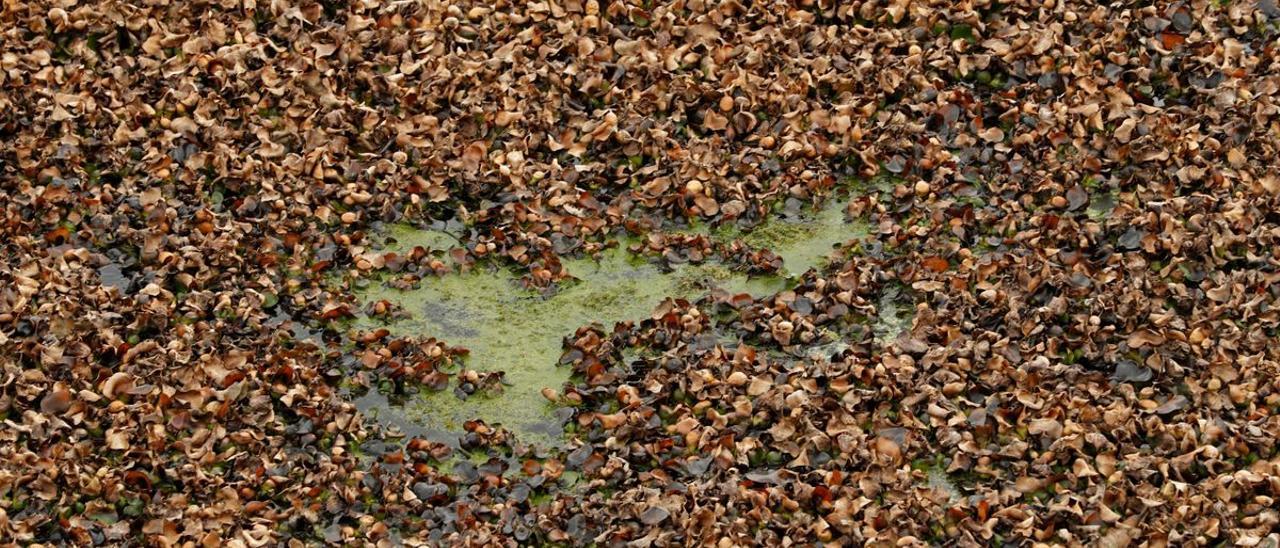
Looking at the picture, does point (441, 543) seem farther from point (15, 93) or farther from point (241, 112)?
point (15, 93)

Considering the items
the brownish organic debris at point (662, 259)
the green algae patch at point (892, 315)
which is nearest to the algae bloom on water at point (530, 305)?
the brownish organic debris at point (662, 259)

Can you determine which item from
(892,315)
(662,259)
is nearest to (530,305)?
(662,259)

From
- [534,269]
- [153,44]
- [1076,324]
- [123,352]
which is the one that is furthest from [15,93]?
[1076,324]

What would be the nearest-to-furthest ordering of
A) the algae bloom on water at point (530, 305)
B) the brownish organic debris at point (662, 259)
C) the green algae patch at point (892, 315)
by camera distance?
the brownish organic debris at point (662, 259) < the algae bloom on water at point (530, 305) < the green algae patch at point (892, 315)

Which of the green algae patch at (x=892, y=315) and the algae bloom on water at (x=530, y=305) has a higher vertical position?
the green algae patch at (x=892, y=315)

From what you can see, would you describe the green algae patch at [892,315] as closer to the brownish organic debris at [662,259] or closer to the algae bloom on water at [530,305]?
the brownish organic debris at [662,259]
